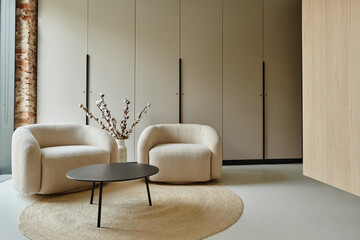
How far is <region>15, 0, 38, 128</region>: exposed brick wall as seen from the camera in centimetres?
351

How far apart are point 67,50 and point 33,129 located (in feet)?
5.29

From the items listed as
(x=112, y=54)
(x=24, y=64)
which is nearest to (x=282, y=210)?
(x=112, y=54)

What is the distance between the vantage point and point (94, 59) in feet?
12.7

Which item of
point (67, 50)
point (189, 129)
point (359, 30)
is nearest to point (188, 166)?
point (189, 129)

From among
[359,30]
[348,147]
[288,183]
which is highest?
[359,30]

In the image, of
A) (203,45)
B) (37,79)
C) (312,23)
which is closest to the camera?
(312,23)

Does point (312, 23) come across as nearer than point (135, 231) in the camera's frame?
Yes

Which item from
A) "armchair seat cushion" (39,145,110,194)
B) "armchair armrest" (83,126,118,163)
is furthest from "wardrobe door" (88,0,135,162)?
"armchair seat cushion" (39,145,110,194)

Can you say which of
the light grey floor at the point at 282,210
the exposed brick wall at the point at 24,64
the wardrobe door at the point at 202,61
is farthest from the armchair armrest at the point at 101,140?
the wardrobe door at the point at 202,61

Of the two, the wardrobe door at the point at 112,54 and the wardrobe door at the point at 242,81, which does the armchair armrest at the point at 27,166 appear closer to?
the wardrobe door at the point at 112,54

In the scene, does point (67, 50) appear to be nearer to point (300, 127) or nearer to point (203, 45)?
point (203, 45)

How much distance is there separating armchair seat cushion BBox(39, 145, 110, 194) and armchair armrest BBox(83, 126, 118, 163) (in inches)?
8.5

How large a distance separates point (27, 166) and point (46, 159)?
17 cm

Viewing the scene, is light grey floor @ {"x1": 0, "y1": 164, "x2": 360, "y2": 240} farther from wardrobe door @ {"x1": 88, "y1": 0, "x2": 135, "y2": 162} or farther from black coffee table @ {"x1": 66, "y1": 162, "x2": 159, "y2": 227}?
wardrobe door @ {"x1": 88, "y1": 0, "x2": 135, "y2": 162}
